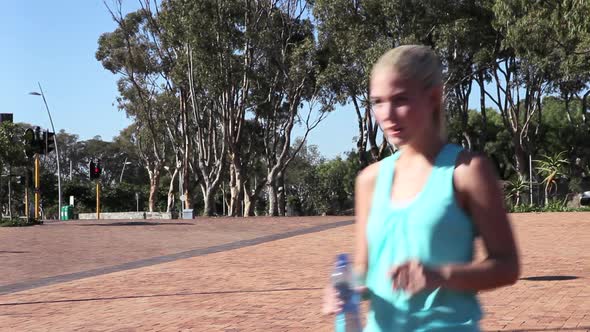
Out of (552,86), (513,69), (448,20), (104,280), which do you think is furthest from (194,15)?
(104,280)

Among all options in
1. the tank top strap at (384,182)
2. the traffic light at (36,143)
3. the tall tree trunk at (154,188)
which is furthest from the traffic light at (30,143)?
the tank top strap at (384,182)

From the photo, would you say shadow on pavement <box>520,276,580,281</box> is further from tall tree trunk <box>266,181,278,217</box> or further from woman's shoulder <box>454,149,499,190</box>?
tall tree trunk <box>266,181,278,217</box>

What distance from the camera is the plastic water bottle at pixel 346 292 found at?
1748 millimetres

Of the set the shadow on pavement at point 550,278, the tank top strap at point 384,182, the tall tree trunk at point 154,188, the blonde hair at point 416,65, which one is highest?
the tall tree trunk at point 154,188

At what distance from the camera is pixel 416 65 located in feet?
5.86

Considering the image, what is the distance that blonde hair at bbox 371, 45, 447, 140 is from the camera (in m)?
1.78

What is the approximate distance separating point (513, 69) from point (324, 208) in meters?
17.9

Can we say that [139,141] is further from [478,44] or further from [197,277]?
[197,277]

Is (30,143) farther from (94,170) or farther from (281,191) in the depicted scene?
(281,191)

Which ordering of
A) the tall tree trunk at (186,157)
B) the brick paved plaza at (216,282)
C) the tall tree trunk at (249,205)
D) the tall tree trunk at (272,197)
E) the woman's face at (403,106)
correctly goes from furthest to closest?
1. the tall tree trunk at (249,205)
2. the tall tree trunk at (186,157)
3. the tall tree trunk at (272,197)
4. the brick paved plaza at (216,282)
5. the woman's face at (403,106)

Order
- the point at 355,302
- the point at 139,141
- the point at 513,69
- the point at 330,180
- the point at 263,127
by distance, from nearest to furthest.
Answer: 1. the point at 355,302
2. the point at 513,69
3. the point at 263,127
4. the point at 139,141
5. the point at 330,180

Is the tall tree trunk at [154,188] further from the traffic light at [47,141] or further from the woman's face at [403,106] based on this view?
the woman's face at [403,106]

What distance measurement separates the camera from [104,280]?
509 inches

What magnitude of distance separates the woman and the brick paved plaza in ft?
19.1
